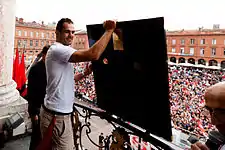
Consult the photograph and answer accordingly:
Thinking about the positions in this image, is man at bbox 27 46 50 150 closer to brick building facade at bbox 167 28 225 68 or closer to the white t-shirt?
the white t-shirt

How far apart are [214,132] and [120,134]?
40.6 inches

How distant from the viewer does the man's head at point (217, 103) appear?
90 cm

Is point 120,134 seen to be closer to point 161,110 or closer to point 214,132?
point 161,110

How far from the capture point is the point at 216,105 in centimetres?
92

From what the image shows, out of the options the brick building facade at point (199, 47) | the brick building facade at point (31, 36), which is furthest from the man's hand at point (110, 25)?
the brick building facade at point (31, 36)

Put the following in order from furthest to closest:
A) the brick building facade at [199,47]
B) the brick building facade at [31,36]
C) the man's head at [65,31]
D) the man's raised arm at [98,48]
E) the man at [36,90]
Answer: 1. the brick building facade at [31,36]
2. the brick building facade at [199,47]
3. the man at [36,90]
4. the man's head at [65,31]
5. the man's raised arm at [98,48]

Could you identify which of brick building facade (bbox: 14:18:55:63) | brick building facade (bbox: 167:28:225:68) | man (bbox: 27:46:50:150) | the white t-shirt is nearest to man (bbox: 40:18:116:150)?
the white t-shirt

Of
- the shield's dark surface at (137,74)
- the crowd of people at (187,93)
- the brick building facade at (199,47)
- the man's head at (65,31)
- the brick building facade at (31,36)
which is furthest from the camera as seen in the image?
the brick building facade at (31,36)

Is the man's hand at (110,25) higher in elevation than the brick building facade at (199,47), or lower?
lower

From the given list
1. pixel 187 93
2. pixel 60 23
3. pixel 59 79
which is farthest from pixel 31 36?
pixel 59 79

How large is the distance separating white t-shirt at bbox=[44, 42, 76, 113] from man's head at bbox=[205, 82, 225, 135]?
107 centimetres

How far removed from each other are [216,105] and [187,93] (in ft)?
80.8

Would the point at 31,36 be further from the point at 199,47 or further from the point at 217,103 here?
the point at 217,103

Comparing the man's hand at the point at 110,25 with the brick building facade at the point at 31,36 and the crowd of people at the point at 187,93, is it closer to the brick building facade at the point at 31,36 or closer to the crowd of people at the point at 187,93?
the crowd of people at the point at 187,93
